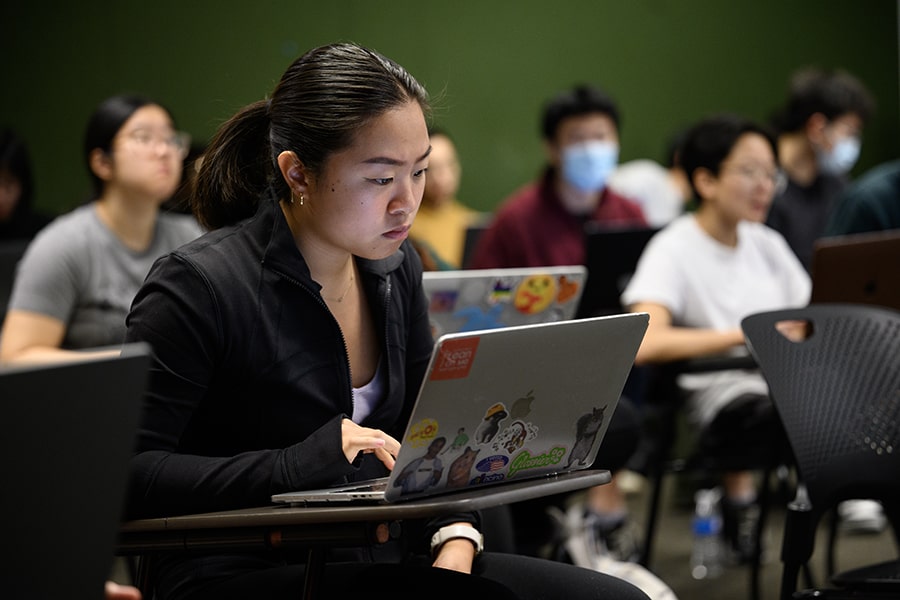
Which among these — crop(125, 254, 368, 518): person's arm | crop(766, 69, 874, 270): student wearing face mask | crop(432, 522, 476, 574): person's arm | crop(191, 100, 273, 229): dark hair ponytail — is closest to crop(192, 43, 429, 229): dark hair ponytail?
crop(191, 100, 273, 229): dark hair ponytail

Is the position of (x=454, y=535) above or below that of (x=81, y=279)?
below

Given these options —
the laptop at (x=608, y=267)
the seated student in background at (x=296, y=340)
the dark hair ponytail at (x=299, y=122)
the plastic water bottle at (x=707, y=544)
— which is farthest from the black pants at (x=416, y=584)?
the plastic water bottle at (x=707, y=544)

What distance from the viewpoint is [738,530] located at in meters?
3.56

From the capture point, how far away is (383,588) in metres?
1.44

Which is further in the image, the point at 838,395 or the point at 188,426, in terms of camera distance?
the point at 838,395

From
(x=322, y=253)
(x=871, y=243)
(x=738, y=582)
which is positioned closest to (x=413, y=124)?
(x=322, y=253)

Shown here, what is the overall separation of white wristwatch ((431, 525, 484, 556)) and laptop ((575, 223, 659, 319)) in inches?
62.6

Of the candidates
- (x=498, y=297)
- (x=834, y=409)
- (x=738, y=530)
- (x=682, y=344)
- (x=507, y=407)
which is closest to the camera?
(x=507, y=407)

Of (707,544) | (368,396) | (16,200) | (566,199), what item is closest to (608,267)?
(566,199)

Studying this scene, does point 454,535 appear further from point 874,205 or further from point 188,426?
point 874,205

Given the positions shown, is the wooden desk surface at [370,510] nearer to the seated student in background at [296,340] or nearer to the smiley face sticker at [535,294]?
the seated student in background at [296,340]

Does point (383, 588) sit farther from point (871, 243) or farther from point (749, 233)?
point (749, 233)

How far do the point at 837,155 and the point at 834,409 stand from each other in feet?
9.28

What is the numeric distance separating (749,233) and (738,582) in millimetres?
976
